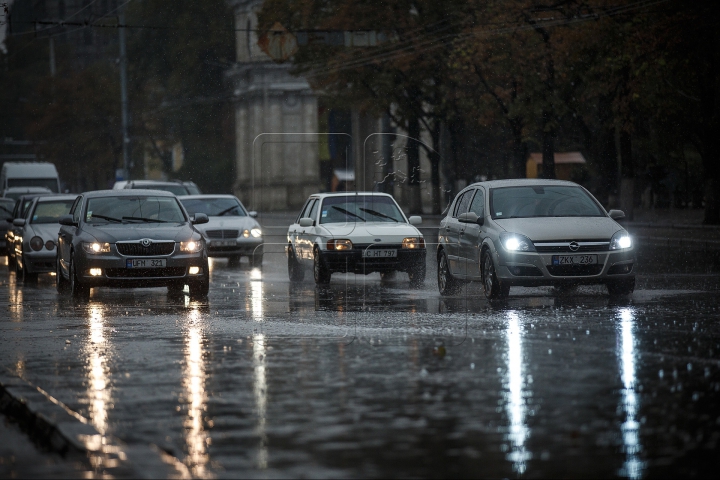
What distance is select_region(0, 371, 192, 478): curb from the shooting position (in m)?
6.57

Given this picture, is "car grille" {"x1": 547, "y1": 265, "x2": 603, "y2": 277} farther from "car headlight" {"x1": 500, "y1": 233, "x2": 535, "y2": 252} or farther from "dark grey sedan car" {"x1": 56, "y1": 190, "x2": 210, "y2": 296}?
"dark grey sedan car" {"x1": 56, "y1": 190, "x2": 210, "y2": 296}

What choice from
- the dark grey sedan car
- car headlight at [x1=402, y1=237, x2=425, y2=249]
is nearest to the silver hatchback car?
car headlight at [x1=402, y1=237, x2=425, y2=249]

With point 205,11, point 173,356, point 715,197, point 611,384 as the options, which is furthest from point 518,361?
point 205,11

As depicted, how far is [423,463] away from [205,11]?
244 ft

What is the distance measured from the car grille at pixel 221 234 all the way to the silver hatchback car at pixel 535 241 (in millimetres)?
9684

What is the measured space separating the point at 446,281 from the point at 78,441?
1202 cm

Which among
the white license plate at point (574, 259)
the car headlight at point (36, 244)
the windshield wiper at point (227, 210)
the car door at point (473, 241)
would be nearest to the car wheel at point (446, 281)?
the car door at point (473, 241)

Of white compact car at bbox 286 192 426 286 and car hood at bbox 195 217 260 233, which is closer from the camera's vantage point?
white compact car at bbox 286 192 426 286

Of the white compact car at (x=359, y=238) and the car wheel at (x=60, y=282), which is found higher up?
the white compact car at (x=359, y=238)

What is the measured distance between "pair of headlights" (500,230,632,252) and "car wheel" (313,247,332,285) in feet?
15.0

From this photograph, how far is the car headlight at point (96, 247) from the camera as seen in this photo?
18.7 meters

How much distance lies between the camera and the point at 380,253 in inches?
809

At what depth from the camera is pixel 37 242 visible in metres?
24.0

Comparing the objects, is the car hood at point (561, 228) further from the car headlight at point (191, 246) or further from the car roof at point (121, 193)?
the car roof at point (121, 193)
